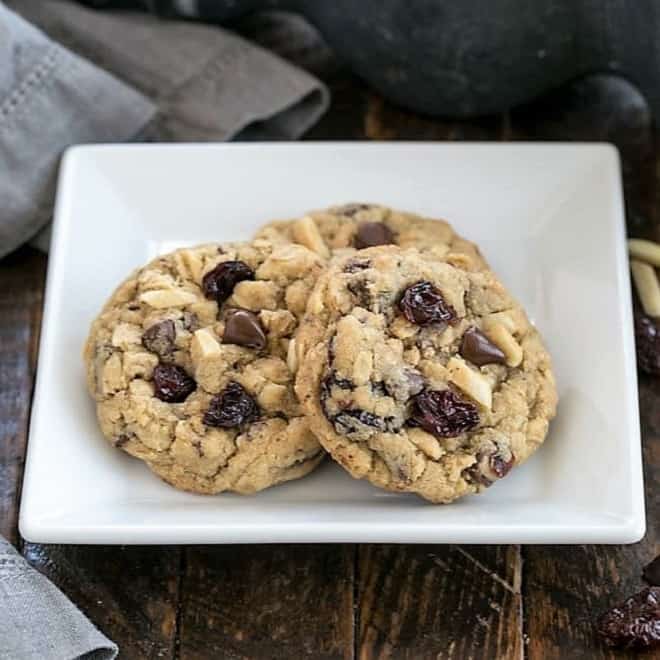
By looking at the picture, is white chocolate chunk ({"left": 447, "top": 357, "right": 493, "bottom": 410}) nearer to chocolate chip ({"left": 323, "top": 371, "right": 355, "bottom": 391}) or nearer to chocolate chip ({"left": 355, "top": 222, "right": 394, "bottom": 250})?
chocolate chip ({"left": 323, "top": 371, "right": 355, "bottom": 391})

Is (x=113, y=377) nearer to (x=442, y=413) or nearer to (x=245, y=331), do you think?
(x=245, y=331)

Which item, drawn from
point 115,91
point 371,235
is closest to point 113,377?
point 371,235

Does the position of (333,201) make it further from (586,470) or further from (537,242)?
(586,470)

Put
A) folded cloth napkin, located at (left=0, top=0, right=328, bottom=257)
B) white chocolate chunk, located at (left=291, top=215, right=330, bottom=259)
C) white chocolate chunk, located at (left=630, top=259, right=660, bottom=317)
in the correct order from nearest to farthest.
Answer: white chocolate chunk, located at (left=291, top=215, right=330, bottom=259)
white chocolate chunk, located at (left=630, top=259, right=660, bottom=317)
folded cloth napkin, located at (left=0, top=0, right=328, bottom=257)

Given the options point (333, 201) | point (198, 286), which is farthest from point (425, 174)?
point (198, 286)

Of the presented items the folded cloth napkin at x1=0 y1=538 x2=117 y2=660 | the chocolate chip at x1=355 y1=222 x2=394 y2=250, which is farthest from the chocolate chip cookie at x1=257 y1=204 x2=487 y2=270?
the folded cloth napkin at x1=0 y1=538 x2=117 y2=660

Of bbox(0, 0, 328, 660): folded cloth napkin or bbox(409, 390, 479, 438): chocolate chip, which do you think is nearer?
bbox(409, 390, 479, 438): chocolate chip
